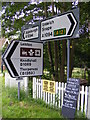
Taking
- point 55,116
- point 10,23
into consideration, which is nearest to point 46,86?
point 55,116

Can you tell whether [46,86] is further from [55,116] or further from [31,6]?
[31,6]

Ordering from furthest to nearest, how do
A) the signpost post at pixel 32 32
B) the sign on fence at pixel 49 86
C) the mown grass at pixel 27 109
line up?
the signpost post at pixel 32 32 < the sign on fence at pixel 49 86 < the mown grass at pixel 27 109


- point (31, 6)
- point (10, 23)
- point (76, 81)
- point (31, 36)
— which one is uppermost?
point (31, 6)

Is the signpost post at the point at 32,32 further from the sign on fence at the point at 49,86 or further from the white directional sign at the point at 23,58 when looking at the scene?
the sign on fence at the point at 49,86

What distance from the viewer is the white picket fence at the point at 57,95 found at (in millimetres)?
3950

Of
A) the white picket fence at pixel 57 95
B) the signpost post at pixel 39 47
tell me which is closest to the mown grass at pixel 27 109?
the white picket fence at pixel 57 95

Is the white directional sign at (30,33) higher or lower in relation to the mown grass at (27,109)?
higher

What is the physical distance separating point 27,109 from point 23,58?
1.54 m

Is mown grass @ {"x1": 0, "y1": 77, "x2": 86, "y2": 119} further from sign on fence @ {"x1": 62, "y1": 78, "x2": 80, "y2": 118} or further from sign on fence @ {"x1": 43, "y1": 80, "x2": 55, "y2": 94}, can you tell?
sign on fence @ {"x1": 43, "y1": 80, "x2": 55, "y2": 94}

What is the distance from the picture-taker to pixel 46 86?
4.88 metres

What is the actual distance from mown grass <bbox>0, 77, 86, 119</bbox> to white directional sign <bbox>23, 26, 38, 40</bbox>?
2192 mm

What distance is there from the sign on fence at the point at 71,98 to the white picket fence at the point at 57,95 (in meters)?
0.29

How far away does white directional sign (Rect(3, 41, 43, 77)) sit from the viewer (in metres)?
4.40

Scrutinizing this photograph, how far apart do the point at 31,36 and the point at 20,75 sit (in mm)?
1407
